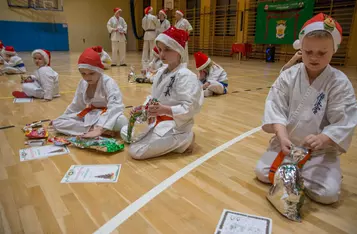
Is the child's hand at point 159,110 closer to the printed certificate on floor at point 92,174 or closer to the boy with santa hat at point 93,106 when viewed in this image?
the printed certificate on floor at point 92,174

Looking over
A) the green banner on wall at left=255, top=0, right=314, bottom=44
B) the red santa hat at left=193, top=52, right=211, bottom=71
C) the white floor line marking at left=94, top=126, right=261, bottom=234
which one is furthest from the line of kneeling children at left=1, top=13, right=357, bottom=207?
the green banner on wall at left=255, top=0, right=314, bottom=44

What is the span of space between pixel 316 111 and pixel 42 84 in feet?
13.5

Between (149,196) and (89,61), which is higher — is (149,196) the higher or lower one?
the lower one

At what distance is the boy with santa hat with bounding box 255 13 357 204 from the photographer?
160cm

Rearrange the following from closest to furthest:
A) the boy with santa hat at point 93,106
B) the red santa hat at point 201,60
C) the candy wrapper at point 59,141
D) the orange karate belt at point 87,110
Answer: the candy wrapper at point 59,141, the boy with santa hat at point 93,106, the orange karate belt at point 87,110, the red santa hat at point 201,60

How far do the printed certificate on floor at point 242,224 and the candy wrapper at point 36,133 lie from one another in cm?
195

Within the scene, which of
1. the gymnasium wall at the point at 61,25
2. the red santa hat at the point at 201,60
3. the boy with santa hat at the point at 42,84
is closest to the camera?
the boy with santa hat at the point at 42,84

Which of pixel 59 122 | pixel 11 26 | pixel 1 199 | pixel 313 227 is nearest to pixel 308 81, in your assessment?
pixel 313 227

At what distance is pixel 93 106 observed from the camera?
2.84m

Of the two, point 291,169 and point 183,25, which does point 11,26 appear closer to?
point 183,25

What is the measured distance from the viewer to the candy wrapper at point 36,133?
262 cm

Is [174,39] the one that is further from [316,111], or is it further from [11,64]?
[11,64]

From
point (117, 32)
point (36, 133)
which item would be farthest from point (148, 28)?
point (36, 133)

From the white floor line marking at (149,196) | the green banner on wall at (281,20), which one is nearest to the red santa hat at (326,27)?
the white floor line marking at (149,196)
